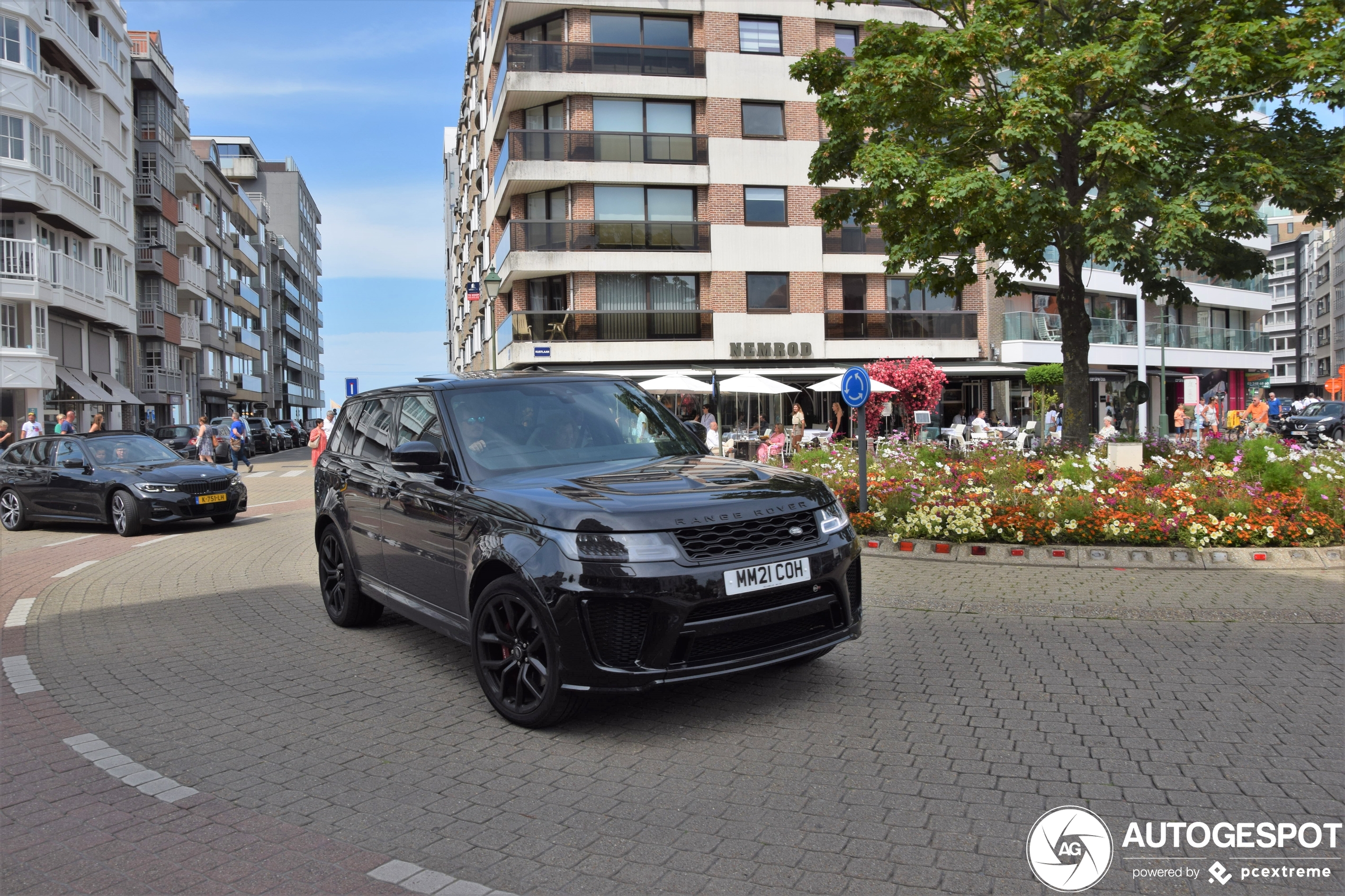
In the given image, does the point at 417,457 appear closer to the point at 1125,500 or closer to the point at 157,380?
the point at 1125,500

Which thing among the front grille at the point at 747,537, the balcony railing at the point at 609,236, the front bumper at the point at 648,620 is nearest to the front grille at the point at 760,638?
the front bumper at the point at 648,620

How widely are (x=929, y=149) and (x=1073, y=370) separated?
12.8 ft

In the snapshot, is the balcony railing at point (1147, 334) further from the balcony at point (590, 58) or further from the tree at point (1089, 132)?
the tree at point (1089, 132)

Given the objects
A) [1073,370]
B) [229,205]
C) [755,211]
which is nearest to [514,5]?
[755,211]

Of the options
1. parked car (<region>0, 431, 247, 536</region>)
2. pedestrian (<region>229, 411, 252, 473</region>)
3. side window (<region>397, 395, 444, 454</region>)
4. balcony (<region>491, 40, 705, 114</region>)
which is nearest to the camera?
side window (<region>397, 395, 444, 454</region>)

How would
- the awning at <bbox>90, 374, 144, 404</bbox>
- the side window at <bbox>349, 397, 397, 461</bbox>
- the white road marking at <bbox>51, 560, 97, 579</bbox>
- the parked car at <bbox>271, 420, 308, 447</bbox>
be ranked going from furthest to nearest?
the parked car at <bbox>271, 420, 308, 447</bbox> < the awning at <bbox>90, 374, 144, 404</bbox> < the white road marking at <bbox>51, 560, 97, 579</bbox> < the side window at <bbox>349, 397, 397, 461</bbox>

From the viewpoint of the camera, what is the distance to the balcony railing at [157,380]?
48.5m

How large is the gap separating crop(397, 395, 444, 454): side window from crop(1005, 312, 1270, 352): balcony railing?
30309mm

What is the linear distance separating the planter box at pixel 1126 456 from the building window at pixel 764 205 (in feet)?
79.9

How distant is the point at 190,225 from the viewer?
5600 centimetres

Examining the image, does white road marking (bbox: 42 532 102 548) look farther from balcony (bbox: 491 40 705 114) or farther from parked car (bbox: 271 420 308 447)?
parked car (bbox: 271 420 308 447)

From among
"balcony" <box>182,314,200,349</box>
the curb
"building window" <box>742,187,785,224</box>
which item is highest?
"building window" <box>742,187,785,224</box>

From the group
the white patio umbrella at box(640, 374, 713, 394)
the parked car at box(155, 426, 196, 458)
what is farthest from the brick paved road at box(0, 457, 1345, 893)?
the parked car at box(155, 426, 196, 458)

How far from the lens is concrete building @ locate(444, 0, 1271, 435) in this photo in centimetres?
3350
